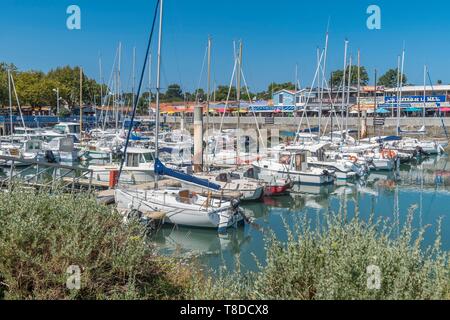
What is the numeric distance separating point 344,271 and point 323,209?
20.3 meters

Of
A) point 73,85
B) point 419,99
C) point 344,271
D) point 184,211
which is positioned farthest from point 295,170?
point 73,85

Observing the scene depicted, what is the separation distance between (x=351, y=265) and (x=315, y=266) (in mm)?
604

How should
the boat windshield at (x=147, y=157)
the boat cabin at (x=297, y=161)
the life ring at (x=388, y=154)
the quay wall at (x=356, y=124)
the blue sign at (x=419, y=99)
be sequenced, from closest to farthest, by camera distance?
the boat windshield at (x=147, y=157), the boat cabin at (x=297, y=161), the life ring at (x=388, y=154), the quay wall at (x=356, y=124), the blue sign at (x=419, y=99)

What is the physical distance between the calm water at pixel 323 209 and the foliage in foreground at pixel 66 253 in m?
1.50

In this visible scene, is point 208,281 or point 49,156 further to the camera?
point 49,156

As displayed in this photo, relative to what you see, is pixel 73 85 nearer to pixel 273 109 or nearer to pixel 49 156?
pixel 273 109

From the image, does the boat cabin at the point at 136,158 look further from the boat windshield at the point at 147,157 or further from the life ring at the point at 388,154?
the life ring at the point at 388,154

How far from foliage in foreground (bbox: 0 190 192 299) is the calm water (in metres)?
1.50

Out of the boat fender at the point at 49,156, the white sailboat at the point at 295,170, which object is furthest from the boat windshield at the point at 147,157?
the boat fender at the point at 49,156

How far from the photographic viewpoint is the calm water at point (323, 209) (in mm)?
16656

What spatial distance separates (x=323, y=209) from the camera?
25266 millimetres

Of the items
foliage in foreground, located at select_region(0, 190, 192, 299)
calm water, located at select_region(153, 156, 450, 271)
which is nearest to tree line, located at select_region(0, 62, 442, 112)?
calm water, located at select_region(153, 156, 450, 271)
